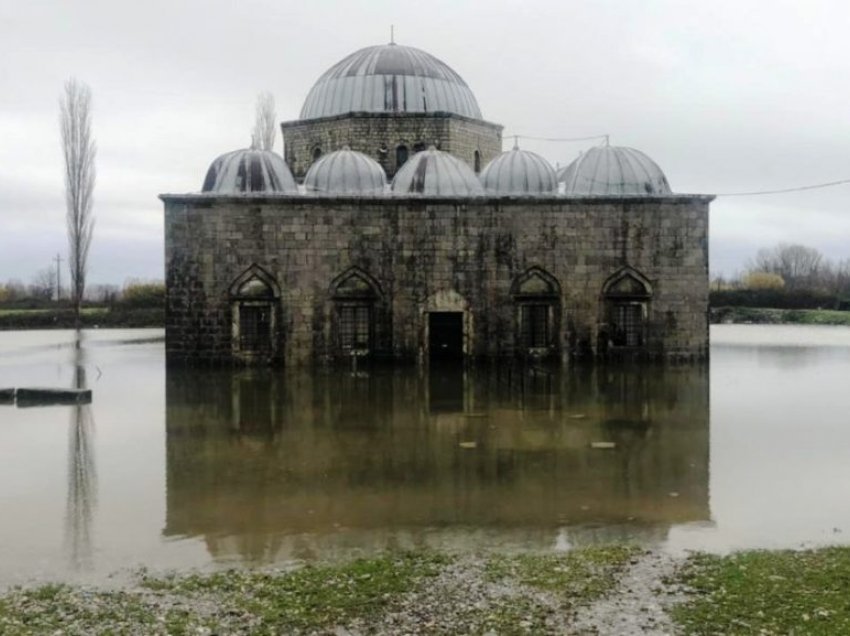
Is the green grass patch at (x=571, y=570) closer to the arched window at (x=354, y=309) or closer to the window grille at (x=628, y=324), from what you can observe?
the arched window at (x=354, y=309)

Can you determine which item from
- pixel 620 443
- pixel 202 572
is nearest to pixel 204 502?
pixel 202 572

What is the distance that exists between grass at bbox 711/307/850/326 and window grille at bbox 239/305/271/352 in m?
31.4

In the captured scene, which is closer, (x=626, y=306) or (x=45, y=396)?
(x=45, y=396)

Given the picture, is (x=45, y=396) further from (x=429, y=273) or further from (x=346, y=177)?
(x=346, y=177)

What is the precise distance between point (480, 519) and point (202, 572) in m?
2.47

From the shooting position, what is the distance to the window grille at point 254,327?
66.4 ft

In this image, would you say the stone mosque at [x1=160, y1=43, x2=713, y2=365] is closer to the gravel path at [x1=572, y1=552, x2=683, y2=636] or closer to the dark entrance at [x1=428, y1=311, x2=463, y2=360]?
the dark entrance at [x1=428, y1=311, x2=463, y2=360]

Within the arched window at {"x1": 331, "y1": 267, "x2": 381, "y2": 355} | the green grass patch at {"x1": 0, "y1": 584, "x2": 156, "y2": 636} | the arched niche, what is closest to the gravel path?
the green grass patch at {"x1": 0, "y1": 584, "x2": 156, "y2": 636}

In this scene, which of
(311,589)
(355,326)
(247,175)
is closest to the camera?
(311,589)

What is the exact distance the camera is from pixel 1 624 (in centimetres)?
547

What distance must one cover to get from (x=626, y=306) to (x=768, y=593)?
15245 millimetres

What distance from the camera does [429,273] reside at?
67.6 ft

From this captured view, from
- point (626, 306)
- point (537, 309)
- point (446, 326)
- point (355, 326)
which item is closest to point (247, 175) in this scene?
point (355, 326)

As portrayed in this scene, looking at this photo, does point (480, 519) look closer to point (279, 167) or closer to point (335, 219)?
point (335, 219)
